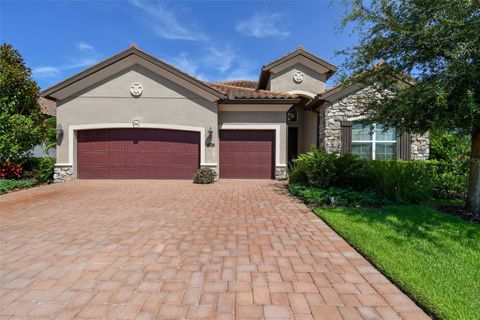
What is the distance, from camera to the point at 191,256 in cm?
362

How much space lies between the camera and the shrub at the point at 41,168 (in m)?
11.2

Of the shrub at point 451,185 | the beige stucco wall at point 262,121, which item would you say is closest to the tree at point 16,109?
the beige stucco wall at point 262,121

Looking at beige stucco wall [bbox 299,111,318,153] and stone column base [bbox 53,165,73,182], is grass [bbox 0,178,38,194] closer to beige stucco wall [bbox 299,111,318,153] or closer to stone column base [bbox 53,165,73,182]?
stone column base [bbox 53,165,73,182]

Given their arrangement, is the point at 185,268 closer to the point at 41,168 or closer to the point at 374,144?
the point at 374,144

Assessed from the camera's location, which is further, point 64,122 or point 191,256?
point 64,122

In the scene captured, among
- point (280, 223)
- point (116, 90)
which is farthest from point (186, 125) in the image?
point (280, 223)

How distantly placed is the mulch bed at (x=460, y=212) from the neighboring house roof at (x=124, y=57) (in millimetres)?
8633

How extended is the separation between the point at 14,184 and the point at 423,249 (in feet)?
41.1

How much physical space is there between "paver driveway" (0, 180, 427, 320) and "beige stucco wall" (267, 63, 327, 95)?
1031 cm

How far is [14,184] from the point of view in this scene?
9.40 meters

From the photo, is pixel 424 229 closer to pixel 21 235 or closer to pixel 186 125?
pixel 21 235

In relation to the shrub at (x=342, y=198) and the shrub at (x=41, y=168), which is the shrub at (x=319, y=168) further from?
the shrub at (x=41, y=168)

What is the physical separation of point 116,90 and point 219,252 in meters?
10.4

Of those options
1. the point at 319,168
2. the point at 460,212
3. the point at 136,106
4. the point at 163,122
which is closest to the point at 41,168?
the point at 136,106
